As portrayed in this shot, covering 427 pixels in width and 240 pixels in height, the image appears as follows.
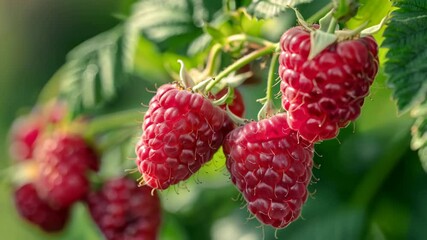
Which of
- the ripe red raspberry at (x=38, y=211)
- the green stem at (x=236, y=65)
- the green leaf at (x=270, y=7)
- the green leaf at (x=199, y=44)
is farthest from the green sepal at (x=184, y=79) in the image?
the ripe red raspberry at (x=38, y=211)

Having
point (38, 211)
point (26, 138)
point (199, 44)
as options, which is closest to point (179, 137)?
point (199, 44)

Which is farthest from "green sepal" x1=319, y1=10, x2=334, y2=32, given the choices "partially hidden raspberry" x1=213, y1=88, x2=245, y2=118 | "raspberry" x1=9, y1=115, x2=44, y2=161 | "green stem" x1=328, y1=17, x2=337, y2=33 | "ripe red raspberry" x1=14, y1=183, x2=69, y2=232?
"raspberry" x1=9, y1=115, x2=44, y2=161

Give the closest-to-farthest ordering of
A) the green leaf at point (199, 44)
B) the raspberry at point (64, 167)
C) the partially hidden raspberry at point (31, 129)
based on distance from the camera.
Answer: the green leaf at point (199, 44) < the raspberry at point (64, 167) < the partially hidden raspberry at point (31, 129)

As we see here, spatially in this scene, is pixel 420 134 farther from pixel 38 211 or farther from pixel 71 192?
pixel 38 211

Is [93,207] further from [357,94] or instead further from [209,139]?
[357,94]

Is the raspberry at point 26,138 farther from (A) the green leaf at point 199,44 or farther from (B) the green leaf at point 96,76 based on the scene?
(A) the green leaf at point 199,44

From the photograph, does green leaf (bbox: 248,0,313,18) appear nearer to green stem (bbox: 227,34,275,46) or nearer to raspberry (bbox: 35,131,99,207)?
green stem (bbox: 227,34,275,46)

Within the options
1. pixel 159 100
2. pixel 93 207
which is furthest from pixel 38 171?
pixel 159 100
